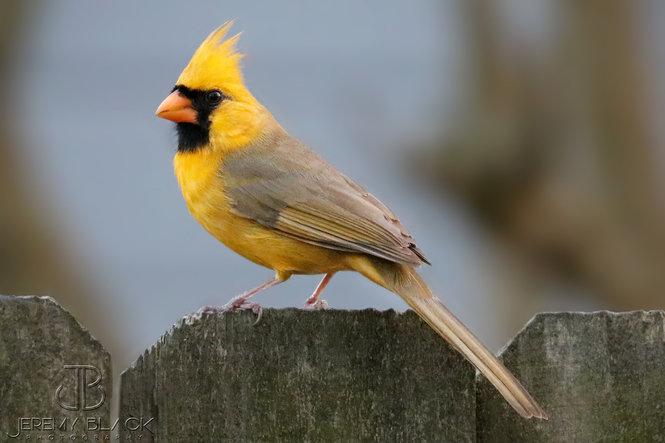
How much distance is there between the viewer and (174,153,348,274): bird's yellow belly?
4320 millimetres

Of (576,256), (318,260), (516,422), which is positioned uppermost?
(576,256)

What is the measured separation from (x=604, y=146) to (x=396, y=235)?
2.23m

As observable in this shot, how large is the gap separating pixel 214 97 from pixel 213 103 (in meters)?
0.02

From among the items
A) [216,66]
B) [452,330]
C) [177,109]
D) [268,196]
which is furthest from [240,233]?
[452,330]

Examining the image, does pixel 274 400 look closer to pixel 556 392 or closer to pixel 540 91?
pixel 556 392

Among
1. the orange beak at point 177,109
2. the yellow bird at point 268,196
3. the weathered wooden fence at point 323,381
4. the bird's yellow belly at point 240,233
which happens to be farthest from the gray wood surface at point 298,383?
the orange beak at point 177,109

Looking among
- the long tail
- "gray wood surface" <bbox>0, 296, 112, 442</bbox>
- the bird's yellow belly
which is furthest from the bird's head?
"gray wood surface" <bbox>0, 296, 112, 442</bbox>

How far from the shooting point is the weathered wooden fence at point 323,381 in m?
2.92

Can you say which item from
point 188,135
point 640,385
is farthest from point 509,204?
point 640,385

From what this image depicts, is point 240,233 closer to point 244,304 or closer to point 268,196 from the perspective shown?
point 268,196

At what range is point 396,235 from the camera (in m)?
4.14

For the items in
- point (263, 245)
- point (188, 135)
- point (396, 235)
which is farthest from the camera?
point (188, 135)

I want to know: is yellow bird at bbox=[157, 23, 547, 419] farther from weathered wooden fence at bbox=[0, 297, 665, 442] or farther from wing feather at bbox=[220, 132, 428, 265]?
weathered wooden fence at bbox=[0, 297, 665, 442]

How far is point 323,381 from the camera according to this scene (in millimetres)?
3070
